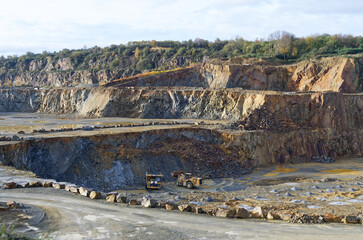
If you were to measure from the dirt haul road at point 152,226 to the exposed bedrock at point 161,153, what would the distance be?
1118 cm

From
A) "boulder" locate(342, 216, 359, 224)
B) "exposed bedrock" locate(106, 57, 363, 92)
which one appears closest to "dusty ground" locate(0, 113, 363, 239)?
"boulder" locate(342, 216, 359, 224)

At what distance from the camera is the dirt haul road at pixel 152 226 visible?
12156 mm

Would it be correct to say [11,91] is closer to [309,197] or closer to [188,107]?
[188,107]

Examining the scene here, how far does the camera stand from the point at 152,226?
1299 centimetres

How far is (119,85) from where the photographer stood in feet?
207

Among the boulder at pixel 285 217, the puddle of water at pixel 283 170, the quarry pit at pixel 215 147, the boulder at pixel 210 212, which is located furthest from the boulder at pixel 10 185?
the puddle of water at pixel 283 170

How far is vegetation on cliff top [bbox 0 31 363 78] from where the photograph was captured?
80.7 meters

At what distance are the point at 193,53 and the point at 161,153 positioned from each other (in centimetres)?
6183

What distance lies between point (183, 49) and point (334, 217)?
3223 inches

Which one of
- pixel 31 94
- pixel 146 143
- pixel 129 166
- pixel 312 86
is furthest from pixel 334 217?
pixel 31 94

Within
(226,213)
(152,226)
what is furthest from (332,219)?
(152,226)

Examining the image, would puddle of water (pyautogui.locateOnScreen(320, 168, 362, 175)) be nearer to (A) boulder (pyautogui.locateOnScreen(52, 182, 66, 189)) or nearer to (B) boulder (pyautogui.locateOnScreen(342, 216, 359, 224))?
(B) boulder (pyautogui.locateOnScreen(342, 216, 359, 224))

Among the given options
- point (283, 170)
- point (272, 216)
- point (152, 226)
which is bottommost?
point (283, 170)

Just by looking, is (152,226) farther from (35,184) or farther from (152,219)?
(35,184)
